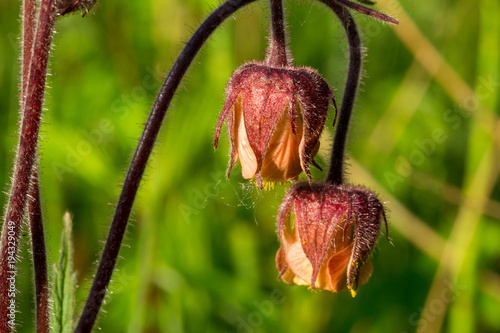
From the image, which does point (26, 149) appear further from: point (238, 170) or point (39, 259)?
point (238, 170)

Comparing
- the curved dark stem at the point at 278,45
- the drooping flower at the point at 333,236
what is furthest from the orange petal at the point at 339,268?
the curved dark stem at the point at 278,45

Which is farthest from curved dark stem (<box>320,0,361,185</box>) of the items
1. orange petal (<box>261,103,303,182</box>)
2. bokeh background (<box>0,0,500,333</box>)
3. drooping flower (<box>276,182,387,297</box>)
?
bokeh background (<box>0,0,500,333</box>)

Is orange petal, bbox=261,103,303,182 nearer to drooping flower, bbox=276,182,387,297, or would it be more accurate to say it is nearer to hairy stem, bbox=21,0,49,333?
drooping flower, bbox=276,182,387,297

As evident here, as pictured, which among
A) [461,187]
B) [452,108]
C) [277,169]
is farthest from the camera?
[452,108]

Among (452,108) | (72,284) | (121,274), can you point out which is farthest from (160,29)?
(72,284)

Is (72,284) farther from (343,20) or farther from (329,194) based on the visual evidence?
(343,20)

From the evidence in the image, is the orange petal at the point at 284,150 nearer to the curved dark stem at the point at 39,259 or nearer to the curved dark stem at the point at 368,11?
the curved dark stem at the point at 368,11
